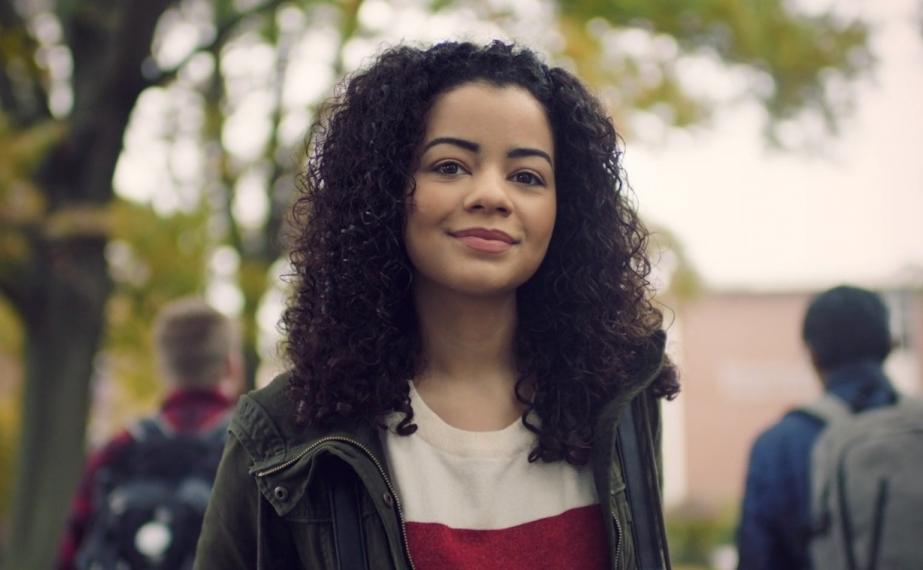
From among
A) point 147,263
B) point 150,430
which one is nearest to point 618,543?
point 150,430

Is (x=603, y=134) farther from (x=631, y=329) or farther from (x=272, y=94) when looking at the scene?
(x=272, y=94)

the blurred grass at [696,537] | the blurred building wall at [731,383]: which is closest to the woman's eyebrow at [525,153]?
the blurred grass at [696,537]

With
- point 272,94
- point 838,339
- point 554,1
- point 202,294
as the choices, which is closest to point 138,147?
point 272,94

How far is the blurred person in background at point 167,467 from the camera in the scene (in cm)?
352

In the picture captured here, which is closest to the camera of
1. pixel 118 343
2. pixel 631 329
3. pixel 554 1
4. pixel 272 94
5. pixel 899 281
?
pixel 631 329

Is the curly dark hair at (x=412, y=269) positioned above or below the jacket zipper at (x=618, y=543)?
above

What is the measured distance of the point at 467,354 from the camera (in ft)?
6.49

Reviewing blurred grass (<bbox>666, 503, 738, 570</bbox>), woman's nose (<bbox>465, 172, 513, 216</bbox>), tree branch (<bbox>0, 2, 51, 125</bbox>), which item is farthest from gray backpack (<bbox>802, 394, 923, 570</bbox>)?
blurred grass (<bbox>666, 503, 738, 570</bbox>)

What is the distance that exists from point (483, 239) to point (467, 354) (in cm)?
23

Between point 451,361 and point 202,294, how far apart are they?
719cm

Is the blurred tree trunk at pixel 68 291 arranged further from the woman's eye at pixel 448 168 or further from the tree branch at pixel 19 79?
the woman's eye at pixel 448 168

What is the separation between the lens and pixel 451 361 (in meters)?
1.98

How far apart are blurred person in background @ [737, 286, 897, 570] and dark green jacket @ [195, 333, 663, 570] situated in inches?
57.5

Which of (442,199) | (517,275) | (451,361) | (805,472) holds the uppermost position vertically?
(442,199)
